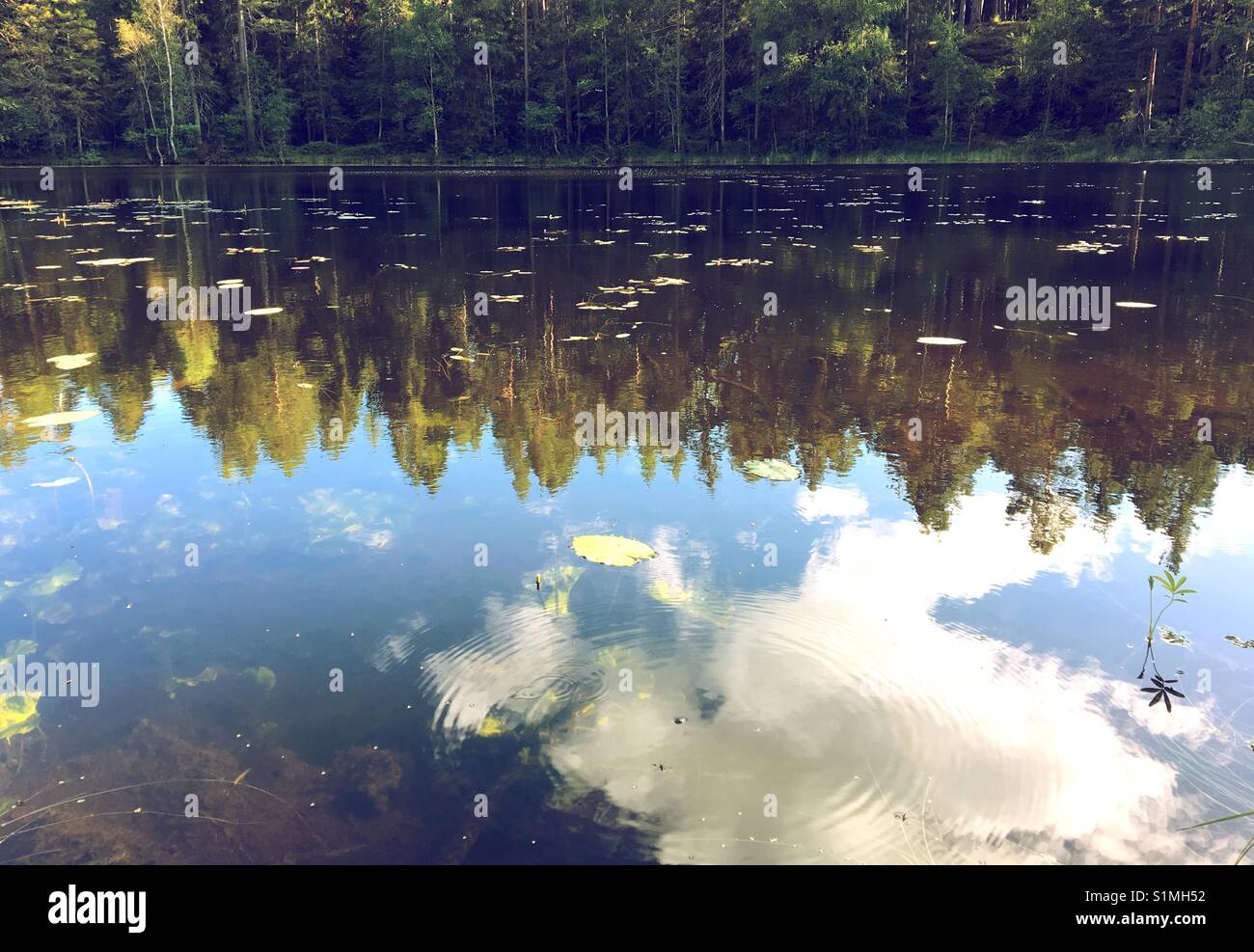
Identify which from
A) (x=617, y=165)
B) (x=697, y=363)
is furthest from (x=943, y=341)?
(x=617, y=165)

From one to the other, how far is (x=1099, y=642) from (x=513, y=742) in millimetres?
2935

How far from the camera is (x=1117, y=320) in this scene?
37.0 feet

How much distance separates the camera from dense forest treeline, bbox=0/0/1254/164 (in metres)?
47.7

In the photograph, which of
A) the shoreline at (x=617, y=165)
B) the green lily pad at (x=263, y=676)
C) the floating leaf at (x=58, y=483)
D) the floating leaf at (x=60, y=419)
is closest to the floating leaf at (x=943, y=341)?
the green lily pad at (x=263, y=676)

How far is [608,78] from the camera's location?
55.6m

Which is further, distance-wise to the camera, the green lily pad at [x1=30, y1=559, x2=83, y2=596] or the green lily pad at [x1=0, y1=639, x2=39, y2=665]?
the green lily pad at [x1=30, y1=559, x2=83, y2=596]

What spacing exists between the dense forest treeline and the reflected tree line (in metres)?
35.5

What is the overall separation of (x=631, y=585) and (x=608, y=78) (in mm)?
56545

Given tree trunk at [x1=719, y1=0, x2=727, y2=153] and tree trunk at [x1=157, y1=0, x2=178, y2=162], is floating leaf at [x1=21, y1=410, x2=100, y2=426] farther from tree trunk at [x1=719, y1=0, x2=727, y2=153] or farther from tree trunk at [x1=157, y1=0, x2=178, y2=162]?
tree trunk at [x1=157, y1=0, x2=178, y2=162]

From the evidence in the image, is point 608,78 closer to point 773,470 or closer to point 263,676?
point 773,470

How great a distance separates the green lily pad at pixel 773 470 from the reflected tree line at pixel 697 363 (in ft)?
0.65

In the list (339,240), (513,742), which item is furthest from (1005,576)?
(339,240)

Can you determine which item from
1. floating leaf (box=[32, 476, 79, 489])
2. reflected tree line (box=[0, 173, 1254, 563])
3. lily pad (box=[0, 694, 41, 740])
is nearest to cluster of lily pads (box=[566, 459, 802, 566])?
reflected tree line (box=[0, 173, 1254, 563])
